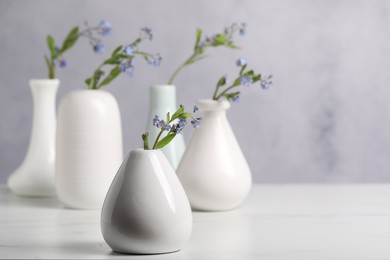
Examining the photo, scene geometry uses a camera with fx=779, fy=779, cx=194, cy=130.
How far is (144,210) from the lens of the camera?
2.93 ft

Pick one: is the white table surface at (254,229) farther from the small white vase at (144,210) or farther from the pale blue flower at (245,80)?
the pale blue flower at (245,80)

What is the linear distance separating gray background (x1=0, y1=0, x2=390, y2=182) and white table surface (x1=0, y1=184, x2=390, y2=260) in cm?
55

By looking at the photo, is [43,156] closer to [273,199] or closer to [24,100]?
[273,199]

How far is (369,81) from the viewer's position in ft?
6.71

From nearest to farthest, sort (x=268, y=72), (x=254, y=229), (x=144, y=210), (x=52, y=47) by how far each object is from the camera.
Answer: (x=144, y=210), (x=254, y=229), (x=52, y=47), (x=268, y=72)

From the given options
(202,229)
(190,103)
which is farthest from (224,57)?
(202,229)

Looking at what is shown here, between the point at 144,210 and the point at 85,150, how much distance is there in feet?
1.36

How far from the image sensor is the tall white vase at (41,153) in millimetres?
1423

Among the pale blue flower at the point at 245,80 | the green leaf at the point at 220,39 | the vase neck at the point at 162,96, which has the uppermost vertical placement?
the green leaf at the point at 220,39

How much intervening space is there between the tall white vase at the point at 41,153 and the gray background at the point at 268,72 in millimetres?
542

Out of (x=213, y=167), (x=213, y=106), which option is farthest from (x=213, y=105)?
(x=213, y=167)

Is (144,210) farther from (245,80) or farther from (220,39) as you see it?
(220,39)

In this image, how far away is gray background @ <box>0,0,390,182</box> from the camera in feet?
6.45

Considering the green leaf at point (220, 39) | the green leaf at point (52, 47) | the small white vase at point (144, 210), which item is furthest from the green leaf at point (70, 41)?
the small white vase at point (144, 210)
